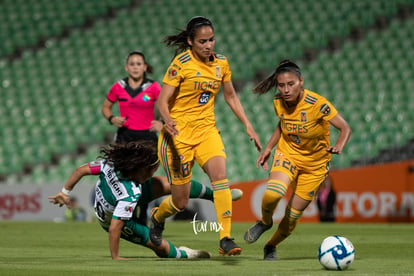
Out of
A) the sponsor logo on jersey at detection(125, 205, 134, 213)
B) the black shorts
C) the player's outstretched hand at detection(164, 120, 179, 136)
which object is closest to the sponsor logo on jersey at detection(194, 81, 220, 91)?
the player's outstretched hand at detection(164, 120, 179, 136)

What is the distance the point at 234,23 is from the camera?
21.9 metres

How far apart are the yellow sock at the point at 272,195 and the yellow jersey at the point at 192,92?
2.64ft

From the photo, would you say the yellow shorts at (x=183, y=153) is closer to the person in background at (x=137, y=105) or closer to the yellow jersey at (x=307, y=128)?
the yellow jersey at (x=307, y=128)

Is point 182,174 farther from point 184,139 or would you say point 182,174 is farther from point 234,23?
point 234,23

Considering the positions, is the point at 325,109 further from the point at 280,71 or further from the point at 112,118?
the point at 112,118

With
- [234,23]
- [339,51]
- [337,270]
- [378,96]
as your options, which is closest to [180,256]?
[337,270]

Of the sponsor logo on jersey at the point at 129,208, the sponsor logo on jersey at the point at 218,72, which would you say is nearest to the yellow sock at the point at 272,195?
the sponsor logo on jersey at the point at 218,72

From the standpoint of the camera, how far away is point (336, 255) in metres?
5.75

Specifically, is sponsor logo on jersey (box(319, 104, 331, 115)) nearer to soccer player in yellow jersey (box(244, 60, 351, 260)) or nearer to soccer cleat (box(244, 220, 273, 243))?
soccer player in yellow jersey (box(244, 60, 351, 260))

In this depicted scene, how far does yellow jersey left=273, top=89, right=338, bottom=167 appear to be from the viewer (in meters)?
7.05

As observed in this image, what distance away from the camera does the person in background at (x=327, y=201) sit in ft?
49.0

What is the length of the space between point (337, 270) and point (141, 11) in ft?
61.6

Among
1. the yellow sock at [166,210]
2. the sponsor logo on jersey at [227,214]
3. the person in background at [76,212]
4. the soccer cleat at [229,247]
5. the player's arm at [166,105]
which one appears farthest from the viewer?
the person in background at [76,212]

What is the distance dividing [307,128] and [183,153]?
127 cm
